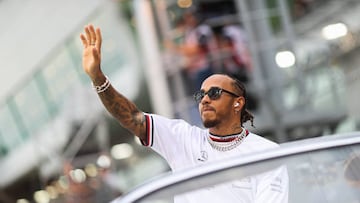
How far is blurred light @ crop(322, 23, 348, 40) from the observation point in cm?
1196

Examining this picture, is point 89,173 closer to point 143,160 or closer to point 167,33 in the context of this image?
point 143,160

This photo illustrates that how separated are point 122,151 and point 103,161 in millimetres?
472

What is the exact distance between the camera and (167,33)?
37.3 ft

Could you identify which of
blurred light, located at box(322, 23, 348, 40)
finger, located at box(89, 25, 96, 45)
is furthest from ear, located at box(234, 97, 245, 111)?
blurred light, located at box(322, 23, 348, 40)

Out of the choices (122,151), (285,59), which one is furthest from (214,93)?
(122,151)

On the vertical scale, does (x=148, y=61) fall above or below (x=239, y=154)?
above

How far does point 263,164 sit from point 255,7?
8.51 meters

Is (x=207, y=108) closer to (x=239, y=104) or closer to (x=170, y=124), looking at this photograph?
(x=239, y=104)

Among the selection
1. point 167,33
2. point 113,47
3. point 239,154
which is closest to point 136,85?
point 113,47

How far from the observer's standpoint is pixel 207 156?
11.6ft

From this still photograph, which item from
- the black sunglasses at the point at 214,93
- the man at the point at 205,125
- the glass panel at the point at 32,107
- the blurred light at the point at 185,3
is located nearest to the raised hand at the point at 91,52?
the man at the point at 205,125

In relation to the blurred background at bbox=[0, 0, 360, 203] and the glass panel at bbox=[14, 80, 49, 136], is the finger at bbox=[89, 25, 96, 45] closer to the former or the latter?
the blurred background at bbox=[0, 0, 360, 203]

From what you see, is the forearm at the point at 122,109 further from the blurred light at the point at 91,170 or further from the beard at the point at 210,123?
the blurred light at the point at 91,170

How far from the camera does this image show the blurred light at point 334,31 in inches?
471
